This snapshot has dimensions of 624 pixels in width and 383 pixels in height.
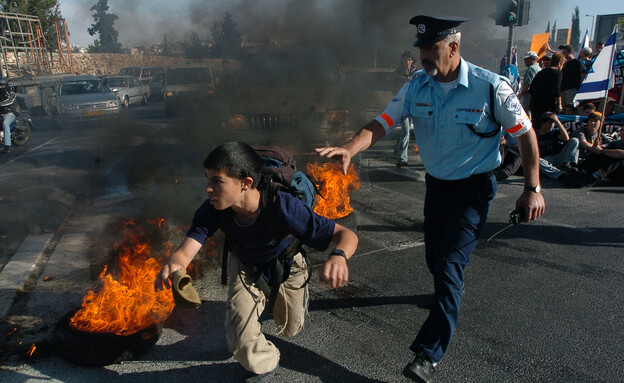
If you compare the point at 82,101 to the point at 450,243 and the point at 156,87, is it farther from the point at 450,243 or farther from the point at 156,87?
the point at 450,243

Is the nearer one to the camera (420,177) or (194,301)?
(194,301)

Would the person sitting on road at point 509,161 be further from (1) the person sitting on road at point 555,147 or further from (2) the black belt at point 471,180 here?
(2) the black belt at point 471,180

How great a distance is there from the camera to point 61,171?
8250 millimetres

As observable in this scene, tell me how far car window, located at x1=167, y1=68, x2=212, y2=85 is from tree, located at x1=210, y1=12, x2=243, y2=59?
269 cm

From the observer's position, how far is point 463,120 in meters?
2.59

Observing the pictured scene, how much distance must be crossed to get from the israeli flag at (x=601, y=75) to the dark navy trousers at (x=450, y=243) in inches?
253

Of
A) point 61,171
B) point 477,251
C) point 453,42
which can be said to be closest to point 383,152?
point 477,251

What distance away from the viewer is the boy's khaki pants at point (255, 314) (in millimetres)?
2393

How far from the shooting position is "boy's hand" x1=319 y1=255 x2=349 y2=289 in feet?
6.62

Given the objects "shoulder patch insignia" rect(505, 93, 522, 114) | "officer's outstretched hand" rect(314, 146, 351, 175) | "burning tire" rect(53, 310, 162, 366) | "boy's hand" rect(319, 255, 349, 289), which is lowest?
"burning tire" rect(53, 310, 162, 366)

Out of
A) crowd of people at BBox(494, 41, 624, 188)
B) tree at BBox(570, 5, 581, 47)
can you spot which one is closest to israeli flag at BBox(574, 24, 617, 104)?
crowd of people at BBox(494, 41, 624, 188)

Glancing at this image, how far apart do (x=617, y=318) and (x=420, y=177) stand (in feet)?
14.6

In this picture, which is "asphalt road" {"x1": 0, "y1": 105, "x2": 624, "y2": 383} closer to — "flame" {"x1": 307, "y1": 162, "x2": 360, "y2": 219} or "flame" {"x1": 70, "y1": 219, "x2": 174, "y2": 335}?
"flame" {"x1": 70, "y1": 219, "x2": 174, "y2": 335}

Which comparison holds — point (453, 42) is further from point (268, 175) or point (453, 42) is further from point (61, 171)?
point (61, 171)
